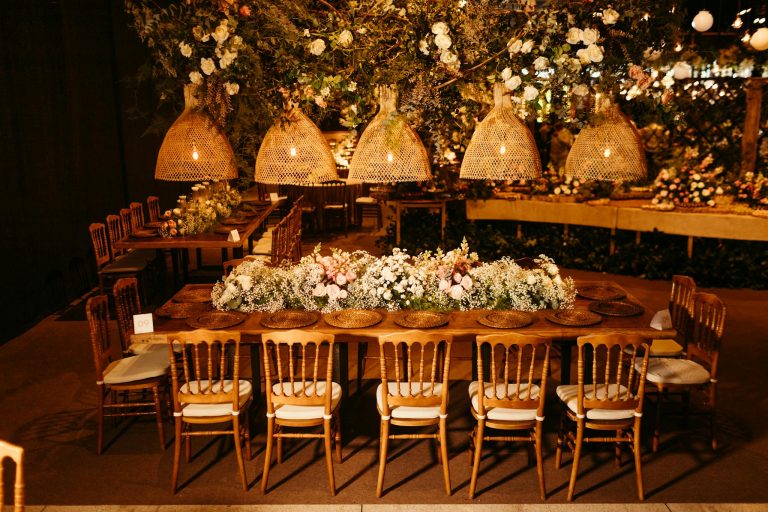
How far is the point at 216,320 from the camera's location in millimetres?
3885

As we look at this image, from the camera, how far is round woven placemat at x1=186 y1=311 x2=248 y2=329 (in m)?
3.80

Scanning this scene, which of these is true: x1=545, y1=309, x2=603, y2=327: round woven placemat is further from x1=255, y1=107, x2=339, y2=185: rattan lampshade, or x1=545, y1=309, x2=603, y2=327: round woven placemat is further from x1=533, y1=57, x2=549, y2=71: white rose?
x1=255, y1=107, x2=339, y2=185: rattan lampshade

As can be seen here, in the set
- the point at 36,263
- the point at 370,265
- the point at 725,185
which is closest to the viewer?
the point at 370,265

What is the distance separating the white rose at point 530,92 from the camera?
278cm

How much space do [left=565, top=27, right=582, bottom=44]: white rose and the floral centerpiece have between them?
531cm

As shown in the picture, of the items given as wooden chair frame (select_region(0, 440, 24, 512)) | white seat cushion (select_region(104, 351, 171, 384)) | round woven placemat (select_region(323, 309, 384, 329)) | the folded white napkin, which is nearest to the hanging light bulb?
the folded white napkin

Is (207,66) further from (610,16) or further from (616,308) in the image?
(616,308)

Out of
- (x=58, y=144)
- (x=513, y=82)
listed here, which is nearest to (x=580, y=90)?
(x=513, y=82)

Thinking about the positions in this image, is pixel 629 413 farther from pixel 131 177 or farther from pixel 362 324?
pixel 131 177

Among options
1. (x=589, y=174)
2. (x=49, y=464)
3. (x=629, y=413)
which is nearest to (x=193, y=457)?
(x=49, y=464)

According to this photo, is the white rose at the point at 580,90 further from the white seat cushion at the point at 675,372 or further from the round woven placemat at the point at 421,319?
the white seat cushion at the point at 675,372

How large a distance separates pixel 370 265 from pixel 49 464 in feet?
7.40

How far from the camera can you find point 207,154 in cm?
294

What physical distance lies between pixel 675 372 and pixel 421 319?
1.56 meters
